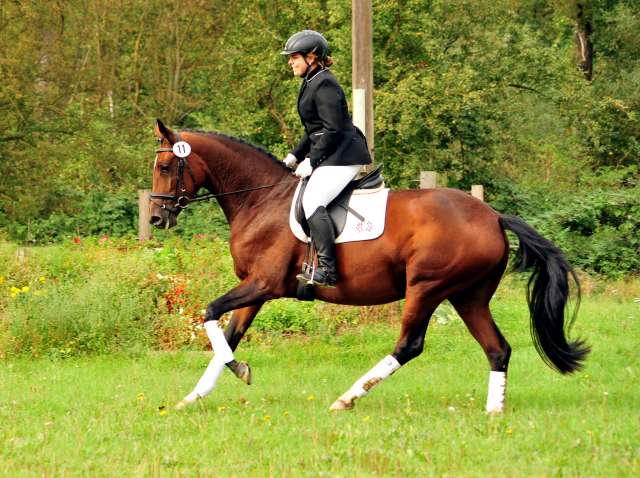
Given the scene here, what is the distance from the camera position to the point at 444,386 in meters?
7.03

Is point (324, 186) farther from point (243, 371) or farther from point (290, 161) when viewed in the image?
point (243, 371)

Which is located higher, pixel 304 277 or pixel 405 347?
pixel 304 277

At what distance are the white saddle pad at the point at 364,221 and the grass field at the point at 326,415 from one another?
152cm

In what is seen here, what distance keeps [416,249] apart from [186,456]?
99.8 inches

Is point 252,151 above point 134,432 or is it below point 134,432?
above

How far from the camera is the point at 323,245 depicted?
6.03 metres

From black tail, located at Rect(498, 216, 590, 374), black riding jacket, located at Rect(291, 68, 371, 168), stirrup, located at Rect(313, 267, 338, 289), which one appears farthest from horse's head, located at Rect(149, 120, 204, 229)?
black tail, located at Rect(498, 216, 590, 374)

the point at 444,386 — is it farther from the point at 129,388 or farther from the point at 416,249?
the point at 129,388

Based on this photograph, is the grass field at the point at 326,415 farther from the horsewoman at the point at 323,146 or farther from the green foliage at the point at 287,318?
the horsewoman at the point at 323,146

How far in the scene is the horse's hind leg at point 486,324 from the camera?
6.14m

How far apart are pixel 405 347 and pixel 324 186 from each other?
1583mm

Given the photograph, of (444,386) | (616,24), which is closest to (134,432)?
(444,386)

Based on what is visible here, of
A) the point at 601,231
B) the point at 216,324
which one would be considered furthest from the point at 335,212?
the point at 601,231

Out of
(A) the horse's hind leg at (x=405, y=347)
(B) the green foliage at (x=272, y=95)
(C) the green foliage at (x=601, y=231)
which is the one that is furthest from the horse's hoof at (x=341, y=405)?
(B) the green foliage at (x=272, y=95)
